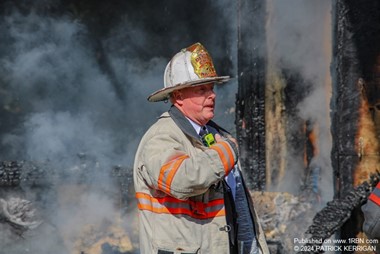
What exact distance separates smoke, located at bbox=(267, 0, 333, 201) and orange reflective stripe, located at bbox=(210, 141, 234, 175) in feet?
15.9

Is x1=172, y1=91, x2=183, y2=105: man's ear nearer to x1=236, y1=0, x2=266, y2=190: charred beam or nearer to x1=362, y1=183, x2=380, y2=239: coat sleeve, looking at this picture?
x1=362, y1=183, x2=380, y2=239: coat sleeve

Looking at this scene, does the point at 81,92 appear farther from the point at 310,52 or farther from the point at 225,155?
the point at 225,155

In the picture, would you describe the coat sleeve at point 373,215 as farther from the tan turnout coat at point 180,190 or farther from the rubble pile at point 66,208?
the rubble pile at point 66,208

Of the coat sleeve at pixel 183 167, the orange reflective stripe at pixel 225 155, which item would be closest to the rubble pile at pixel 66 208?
the coat sleeve at pixel 183 167

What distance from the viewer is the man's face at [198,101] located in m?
2.58

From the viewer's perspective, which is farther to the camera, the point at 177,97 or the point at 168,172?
the point at 177,97

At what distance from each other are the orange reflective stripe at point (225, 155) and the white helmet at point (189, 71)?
0.37m

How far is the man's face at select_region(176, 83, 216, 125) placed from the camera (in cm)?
258

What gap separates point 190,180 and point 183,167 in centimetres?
7

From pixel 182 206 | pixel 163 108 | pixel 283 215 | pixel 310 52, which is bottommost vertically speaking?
pixel 283 215

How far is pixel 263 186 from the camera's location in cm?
764

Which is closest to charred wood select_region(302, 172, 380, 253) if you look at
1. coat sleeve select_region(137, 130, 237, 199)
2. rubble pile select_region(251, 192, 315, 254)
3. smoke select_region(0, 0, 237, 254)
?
rubble pile select_region(251, 192, 315, 254)

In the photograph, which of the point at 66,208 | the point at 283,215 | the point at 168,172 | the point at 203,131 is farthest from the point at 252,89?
the point at 168,172

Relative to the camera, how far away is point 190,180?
2.19 meters
